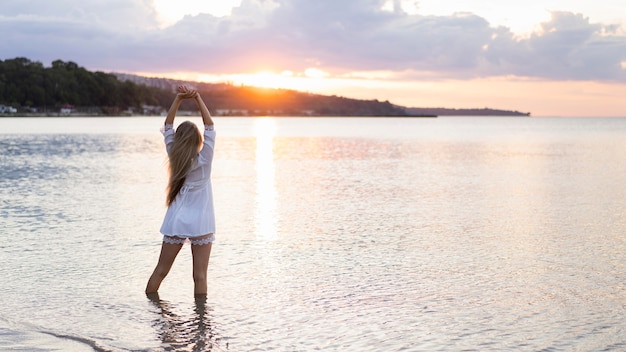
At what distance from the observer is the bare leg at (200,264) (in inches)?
312

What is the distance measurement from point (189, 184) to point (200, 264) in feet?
2.96

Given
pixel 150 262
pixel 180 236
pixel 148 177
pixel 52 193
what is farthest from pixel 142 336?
pixel 148 177

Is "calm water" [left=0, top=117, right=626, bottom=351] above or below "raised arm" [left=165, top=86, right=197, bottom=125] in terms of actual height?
below

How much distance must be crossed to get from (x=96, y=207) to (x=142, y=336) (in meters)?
9.80

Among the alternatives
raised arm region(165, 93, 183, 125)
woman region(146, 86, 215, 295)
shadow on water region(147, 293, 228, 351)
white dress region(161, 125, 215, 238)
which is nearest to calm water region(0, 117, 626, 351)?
shadow on water region(147, 293, 228, 351)

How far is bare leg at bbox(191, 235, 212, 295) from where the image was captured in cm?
791

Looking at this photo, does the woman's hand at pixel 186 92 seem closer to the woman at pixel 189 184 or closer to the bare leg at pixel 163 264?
the woman at pixel 189 184

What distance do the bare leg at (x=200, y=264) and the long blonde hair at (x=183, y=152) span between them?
0.69 m

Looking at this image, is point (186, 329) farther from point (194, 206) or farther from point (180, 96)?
point (180, 96)

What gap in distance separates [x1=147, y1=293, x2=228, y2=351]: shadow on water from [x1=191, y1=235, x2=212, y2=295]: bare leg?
13cm

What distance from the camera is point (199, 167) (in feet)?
25.1

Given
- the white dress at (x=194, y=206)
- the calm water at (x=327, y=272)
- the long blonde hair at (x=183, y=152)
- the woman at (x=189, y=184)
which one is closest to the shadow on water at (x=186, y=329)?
the calm water at (x=327, y=272)

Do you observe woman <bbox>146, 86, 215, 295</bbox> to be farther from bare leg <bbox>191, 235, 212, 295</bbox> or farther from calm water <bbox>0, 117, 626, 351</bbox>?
calm water <bbox>0, 117, 626, 351</bbox>

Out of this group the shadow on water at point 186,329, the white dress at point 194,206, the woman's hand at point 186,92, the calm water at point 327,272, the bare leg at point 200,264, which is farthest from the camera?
the bare leg at point 200,264
